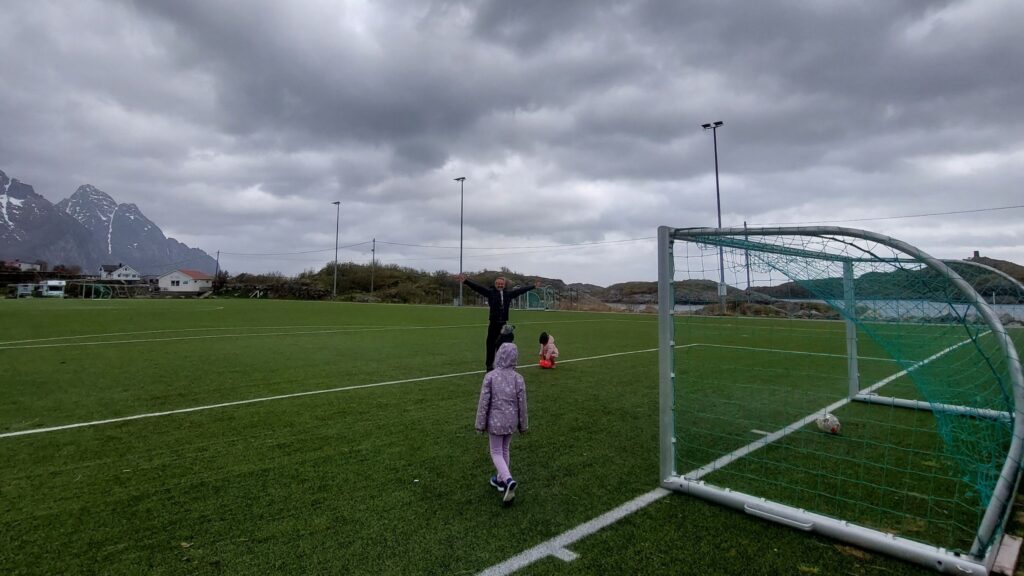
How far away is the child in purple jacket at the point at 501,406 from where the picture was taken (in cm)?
389

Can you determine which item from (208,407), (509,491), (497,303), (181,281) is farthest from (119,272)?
(509,491)

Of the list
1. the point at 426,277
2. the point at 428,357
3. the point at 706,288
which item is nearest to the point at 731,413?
the point at 706,288

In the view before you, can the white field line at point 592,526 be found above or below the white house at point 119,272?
below

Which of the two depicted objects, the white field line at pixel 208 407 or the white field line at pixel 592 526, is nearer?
the white field line at pixel 592 526

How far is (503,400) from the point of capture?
3.90m

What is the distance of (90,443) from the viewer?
5.16 m

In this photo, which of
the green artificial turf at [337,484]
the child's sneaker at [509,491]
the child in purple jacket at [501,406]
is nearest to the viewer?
the green artificial turf at [337,484]

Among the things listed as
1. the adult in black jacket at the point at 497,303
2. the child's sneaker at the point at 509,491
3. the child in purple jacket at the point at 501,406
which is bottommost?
the child's sneaker at the point at 509,491

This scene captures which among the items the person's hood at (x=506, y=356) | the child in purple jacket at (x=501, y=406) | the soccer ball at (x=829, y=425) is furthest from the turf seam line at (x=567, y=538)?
the soccer ball at (x=829, y=425)

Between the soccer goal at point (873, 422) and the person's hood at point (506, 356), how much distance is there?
139 centimetres

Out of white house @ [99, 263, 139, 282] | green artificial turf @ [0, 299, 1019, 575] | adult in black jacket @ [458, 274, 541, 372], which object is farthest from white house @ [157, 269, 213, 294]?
adult in black jacket @ [458, 274, 541, 372]

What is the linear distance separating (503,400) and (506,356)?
0.35 m

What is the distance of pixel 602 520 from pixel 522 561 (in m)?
0.80

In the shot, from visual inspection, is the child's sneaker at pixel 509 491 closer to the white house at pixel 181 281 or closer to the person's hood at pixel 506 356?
the person's hood at pixel 506 356
